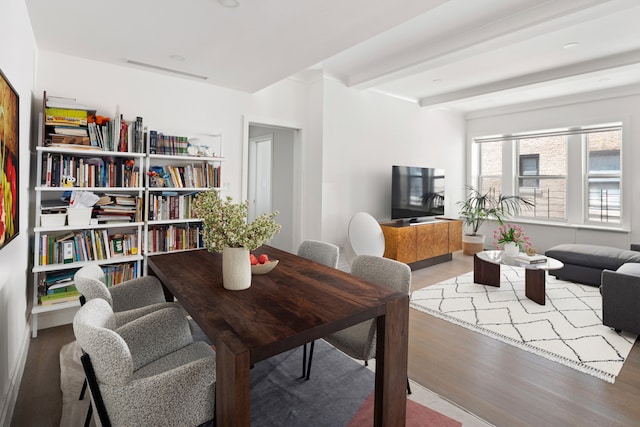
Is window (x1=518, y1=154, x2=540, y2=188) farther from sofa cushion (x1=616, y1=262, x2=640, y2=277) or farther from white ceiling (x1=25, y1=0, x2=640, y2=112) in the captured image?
sofa cushion (x1=616, y1=262, x2=640, y2=277)

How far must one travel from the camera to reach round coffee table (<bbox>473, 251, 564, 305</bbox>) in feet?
11.8

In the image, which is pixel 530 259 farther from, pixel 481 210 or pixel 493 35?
pixel 481 210

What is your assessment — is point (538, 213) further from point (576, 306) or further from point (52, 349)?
point (52, 349)

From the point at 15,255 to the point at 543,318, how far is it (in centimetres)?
435

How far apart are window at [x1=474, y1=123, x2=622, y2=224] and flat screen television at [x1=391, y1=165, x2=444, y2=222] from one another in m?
1.70

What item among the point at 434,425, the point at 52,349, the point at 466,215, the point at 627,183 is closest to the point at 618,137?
the point at 627,183

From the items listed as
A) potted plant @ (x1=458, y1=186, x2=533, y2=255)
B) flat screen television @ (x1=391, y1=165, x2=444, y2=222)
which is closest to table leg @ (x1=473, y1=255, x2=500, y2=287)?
flat screen television @ (x1=391, y1=165, x2=444, y2=222)

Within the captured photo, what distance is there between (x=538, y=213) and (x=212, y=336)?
6.69 m

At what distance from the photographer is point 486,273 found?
4258 millimetres

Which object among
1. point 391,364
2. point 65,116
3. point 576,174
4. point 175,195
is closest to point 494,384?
point 391,364

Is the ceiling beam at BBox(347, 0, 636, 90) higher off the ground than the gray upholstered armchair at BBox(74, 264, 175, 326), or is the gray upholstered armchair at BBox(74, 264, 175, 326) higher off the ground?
the ceiling beam at BBox(347, 0, 636, 90)

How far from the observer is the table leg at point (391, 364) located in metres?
1.54

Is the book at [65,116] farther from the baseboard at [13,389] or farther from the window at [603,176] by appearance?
the window at [603,176]

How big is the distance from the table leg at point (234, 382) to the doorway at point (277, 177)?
12.2 feet
